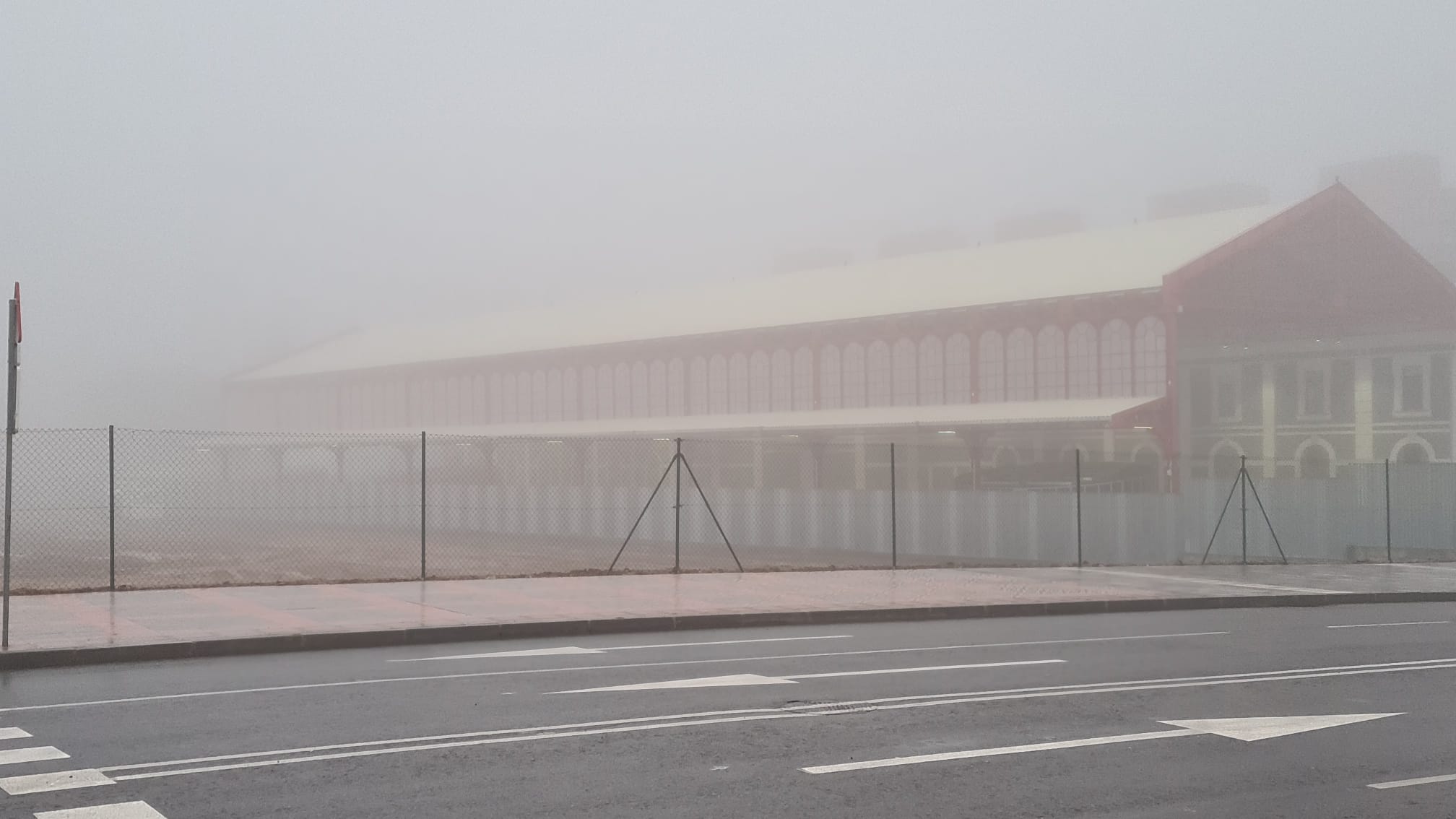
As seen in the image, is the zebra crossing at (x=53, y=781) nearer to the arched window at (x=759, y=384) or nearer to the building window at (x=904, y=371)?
the building window at (x=904, y=371)

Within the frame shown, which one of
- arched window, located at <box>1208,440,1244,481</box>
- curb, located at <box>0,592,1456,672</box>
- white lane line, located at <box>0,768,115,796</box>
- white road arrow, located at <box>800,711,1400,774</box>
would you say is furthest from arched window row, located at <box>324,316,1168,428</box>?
white lane line, located at <box>0,768,115,796</box>

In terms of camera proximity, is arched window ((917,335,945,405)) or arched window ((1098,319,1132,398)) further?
arched window ((917,335,945,405))

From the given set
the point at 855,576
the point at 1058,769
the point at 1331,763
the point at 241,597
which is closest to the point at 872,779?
the point at 1058,769

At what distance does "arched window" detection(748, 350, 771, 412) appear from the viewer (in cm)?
5834

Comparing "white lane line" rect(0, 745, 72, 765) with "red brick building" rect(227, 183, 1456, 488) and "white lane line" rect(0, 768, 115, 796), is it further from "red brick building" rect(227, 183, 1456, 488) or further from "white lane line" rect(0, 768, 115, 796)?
"red brick building" rect(227, 183, 1456, 488)

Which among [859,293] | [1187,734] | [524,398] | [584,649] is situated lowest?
Answer: [584,649]

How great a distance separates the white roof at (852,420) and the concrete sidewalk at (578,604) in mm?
20579

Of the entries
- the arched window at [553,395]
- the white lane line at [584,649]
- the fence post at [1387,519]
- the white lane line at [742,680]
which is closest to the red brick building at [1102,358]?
the arched window at [553,395]

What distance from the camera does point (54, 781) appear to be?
7.19 meters

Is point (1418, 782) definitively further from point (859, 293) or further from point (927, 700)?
point (859, 293)

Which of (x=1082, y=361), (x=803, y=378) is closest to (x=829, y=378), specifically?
(x=803, y=378)

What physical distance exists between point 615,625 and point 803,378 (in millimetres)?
42577

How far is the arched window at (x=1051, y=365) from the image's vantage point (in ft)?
162

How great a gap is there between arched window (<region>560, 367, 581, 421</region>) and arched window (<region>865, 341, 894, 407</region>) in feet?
51.7
